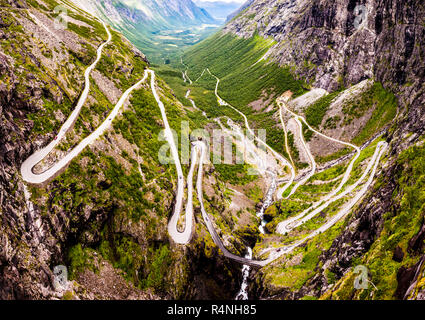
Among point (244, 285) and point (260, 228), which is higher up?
point (260, 228)

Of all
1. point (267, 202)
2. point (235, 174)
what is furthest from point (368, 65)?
point (267, 202)

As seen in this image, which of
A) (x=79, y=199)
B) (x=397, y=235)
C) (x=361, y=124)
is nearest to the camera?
(x=397, y=235)

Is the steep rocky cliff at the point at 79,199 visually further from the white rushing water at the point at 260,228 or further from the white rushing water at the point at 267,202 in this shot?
the white rushing water at the point at 267,202

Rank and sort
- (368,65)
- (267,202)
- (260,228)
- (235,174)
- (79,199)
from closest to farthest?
(79,199)
(260,228)
(267,202)
(235,174)
(368,65)

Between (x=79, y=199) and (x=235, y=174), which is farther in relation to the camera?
(x=235, y=174)

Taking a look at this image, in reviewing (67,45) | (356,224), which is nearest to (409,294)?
(356,224)

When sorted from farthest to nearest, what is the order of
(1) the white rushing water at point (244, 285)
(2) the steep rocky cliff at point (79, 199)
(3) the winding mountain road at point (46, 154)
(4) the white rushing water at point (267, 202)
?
(4) the white rushing water at point (267, 202)
(1) the white rushing water at point (244, 285)
(3) the winding mountain road at point (46, 154)
(2) the steep rocky cliff at point (79, 199)

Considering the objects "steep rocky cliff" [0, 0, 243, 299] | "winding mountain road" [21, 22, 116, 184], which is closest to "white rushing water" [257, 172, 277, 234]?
"steep rocky cliff" [0, 0, 243, 299]

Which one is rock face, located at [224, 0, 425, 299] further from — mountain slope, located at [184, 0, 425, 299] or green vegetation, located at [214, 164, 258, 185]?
green vegetation, located at [214, 164, 258, 185]

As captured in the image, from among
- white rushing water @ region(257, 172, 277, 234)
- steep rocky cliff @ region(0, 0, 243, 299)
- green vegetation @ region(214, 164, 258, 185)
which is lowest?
white rushing water @ region(257, 172, 277, 234)

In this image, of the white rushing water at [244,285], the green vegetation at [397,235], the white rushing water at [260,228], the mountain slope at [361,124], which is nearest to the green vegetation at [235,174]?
the white rushing water at [260,228]

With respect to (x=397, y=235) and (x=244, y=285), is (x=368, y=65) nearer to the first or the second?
(x=397, y=235)
